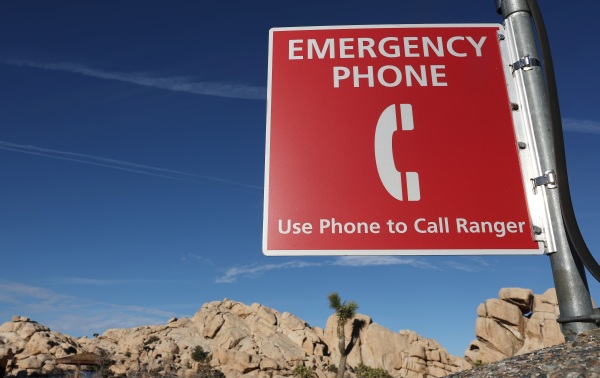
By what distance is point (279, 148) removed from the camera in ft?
7.96

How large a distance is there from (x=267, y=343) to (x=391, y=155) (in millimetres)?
64821

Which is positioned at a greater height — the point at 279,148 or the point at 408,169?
the point at 279,148

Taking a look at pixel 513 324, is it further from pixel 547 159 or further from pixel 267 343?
pixel 547 159

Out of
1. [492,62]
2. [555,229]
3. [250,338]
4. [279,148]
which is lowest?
[555,229]

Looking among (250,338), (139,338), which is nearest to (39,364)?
(139,338)

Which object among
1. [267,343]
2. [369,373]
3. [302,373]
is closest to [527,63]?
[369,373]

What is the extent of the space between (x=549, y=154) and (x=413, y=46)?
93 centimetres

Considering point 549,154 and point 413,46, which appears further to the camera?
point 413,46

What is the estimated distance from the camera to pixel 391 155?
2334 millimetres

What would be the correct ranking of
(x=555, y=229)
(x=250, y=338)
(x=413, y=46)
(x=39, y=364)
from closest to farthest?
1. (x=555, y=229)
2. (x=413, y=46)
3. (x=39, y=364)
4. (x=250, y=338)

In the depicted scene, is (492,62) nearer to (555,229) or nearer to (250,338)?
(555,229)

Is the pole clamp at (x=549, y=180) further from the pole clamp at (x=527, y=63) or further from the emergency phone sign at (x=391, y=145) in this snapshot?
the pole clamp at (x=527, y=63)

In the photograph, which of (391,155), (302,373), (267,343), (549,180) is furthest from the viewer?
(267,343)

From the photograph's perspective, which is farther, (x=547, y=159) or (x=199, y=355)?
(x=199, y=355)
